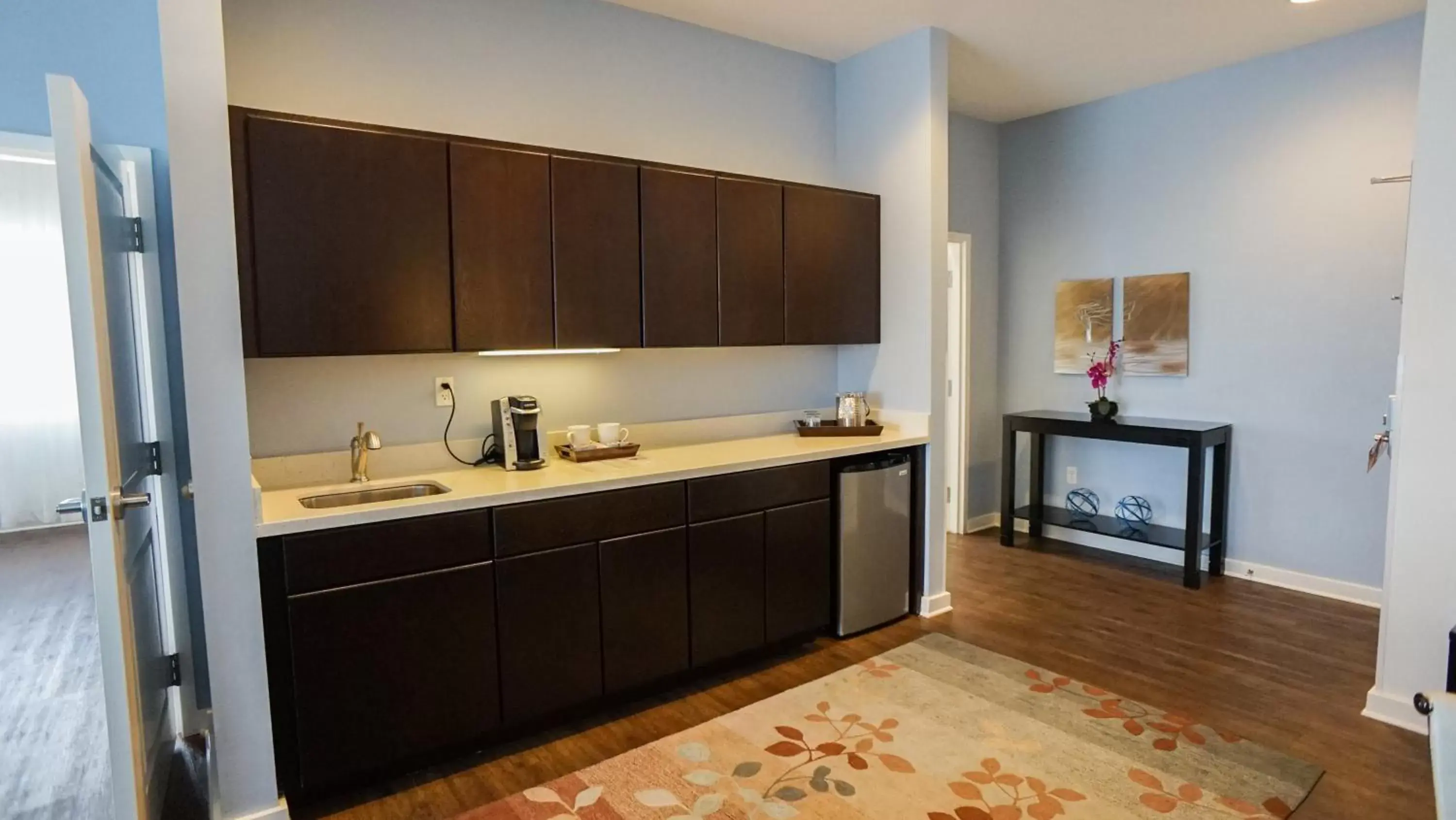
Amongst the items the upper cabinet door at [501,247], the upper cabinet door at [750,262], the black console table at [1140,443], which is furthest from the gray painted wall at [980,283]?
the upper cabinet door at [501,247]

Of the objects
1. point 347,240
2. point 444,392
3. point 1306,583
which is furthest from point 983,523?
point 347,240

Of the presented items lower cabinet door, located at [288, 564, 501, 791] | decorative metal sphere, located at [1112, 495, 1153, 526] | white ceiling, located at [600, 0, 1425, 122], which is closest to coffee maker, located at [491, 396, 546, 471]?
lower cabinet door, located at [288, 564, 501, 791]

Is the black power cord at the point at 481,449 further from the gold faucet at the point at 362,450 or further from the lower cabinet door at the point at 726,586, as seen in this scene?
the lower cabinet door at the point at 726,586

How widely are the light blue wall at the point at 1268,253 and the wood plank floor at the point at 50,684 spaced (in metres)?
5.20

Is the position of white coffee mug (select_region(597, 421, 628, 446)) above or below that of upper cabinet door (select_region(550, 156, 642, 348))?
below

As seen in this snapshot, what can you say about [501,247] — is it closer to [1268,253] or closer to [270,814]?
[270,814]

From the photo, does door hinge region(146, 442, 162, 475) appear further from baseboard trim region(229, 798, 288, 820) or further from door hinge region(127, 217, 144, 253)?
baseboard trim region(229, 798, 288, 820)

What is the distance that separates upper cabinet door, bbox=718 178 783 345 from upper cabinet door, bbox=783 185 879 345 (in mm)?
59

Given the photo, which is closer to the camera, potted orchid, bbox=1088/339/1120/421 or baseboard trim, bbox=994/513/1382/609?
baseboard trim, bbox=994/513/1382/609

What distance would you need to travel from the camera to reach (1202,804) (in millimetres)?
2326

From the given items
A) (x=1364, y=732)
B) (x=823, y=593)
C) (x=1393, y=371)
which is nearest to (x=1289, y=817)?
(x=1364, y=732)

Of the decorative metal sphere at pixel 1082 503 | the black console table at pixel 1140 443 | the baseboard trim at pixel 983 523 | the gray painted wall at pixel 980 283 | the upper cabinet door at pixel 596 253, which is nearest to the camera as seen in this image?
the upper cabinet door at pixel 596 253

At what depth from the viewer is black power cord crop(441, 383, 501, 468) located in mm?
3037

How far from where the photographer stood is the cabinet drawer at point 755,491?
3.05 m
